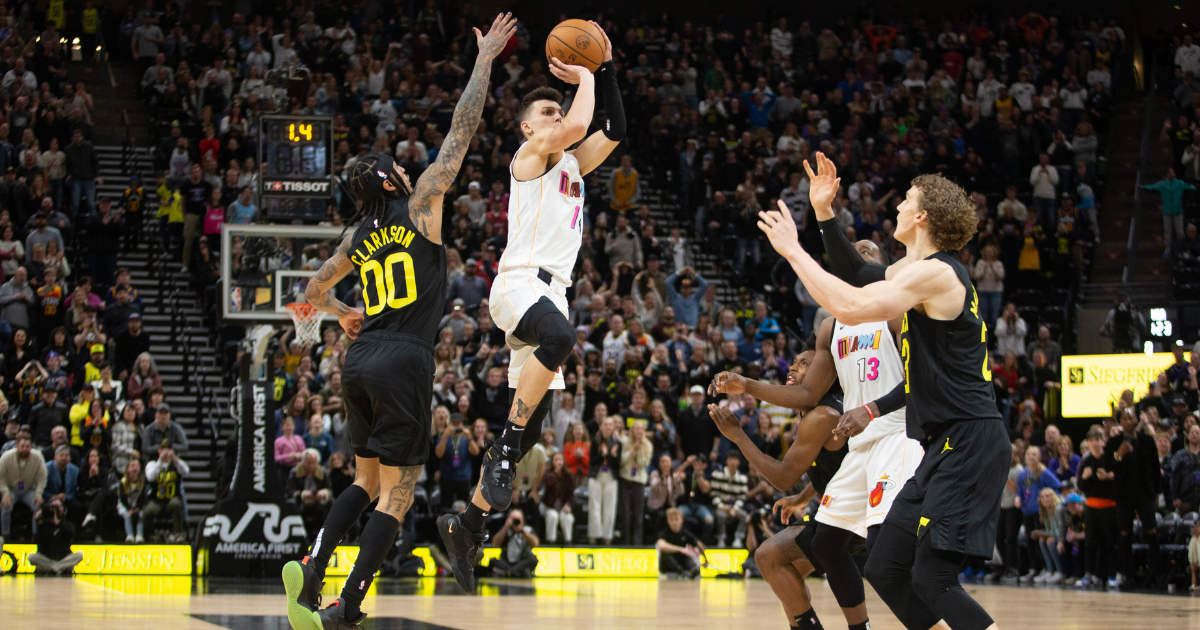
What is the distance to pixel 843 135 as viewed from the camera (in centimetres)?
2264

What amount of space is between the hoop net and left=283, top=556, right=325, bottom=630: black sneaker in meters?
6.59

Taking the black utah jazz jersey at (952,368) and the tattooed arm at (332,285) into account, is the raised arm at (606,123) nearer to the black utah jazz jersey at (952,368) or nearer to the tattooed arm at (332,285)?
the tattooed arm at (332,285)

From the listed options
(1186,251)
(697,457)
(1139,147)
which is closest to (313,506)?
(697,457)

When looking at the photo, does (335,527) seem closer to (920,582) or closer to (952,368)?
(920,582)

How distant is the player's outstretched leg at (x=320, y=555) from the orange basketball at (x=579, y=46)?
94.1 inches

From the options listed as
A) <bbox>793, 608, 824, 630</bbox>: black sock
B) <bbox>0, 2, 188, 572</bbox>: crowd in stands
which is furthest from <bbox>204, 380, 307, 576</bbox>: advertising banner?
<bbox>793, 608, 824, 630</bbox>: black sock

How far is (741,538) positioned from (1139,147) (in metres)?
13.5

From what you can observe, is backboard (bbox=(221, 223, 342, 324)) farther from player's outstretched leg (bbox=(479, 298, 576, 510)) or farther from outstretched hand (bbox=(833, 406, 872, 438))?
outstretched hand (bbox=(833, 406, 872, 438))

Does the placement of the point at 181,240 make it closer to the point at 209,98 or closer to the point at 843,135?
the point at 209,98

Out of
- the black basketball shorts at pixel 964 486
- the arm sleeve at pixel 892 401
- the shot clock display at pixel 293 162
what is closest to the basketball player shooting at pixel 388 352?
the arm sleeve at pixel 892 401

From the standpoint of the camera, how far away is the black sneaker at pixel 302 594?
240 inches

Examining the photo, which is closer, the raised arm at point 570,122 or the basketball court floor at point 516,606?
the raised arm at point 570,122

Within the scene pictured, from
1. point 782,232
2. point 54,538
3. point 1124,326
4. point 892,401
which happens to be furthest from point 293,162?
point 1124,326

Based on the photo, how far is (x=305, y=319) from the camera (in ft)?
41.9
